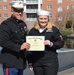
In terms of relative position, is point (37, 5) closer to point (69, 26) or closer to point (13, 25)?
point (69, 26)

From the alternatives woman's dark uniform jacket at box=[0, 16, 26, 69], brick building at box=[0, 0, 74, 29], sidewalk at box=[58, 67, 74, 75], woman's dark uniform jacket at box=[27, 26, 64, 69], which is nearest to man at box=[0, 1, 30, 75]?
woman's dark uniform jacket at box=[0, 16, 26, 69]

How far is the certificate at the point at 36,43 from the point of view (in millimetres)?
4324

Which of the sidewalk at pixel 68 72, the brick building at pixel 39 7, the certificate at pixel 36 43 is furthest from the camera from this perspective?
the brick building at pixel 39 7

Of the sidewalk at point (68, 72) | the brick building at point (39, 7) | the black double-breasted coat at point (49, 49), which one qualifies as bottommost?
the brick building at point (39, 7)

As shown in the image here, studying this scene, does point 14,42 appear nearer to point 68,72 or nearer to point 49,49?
point 49,49

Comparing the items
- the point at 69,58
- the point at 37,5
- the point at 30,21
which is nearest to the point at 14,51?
the point at 69,58

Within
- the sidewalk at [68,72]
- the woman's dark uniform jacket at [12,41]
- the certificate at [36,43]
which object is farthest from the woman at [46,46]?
the sidewalk at [68,72]

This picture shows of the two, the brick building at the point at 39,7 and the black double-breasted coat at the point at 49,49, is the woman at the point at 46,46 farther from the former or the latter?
the brick building at the point at 39,7

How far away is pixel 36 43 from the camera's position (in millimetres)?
4355

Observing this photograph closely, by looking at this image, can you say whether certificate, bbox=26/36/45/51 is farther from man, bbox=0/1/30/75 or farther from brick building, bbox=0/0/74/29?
brick building, bbox=0/0/74/29

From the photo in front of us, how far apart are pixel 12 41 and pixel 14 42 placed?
0.03 metres

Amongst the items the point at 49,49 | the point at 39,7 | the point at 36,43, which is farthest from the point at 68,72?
the point at 39,7

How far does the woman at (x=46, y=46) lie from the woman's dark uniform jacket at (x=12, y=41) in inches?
10.4

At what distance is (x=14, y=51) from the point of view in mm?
4203
